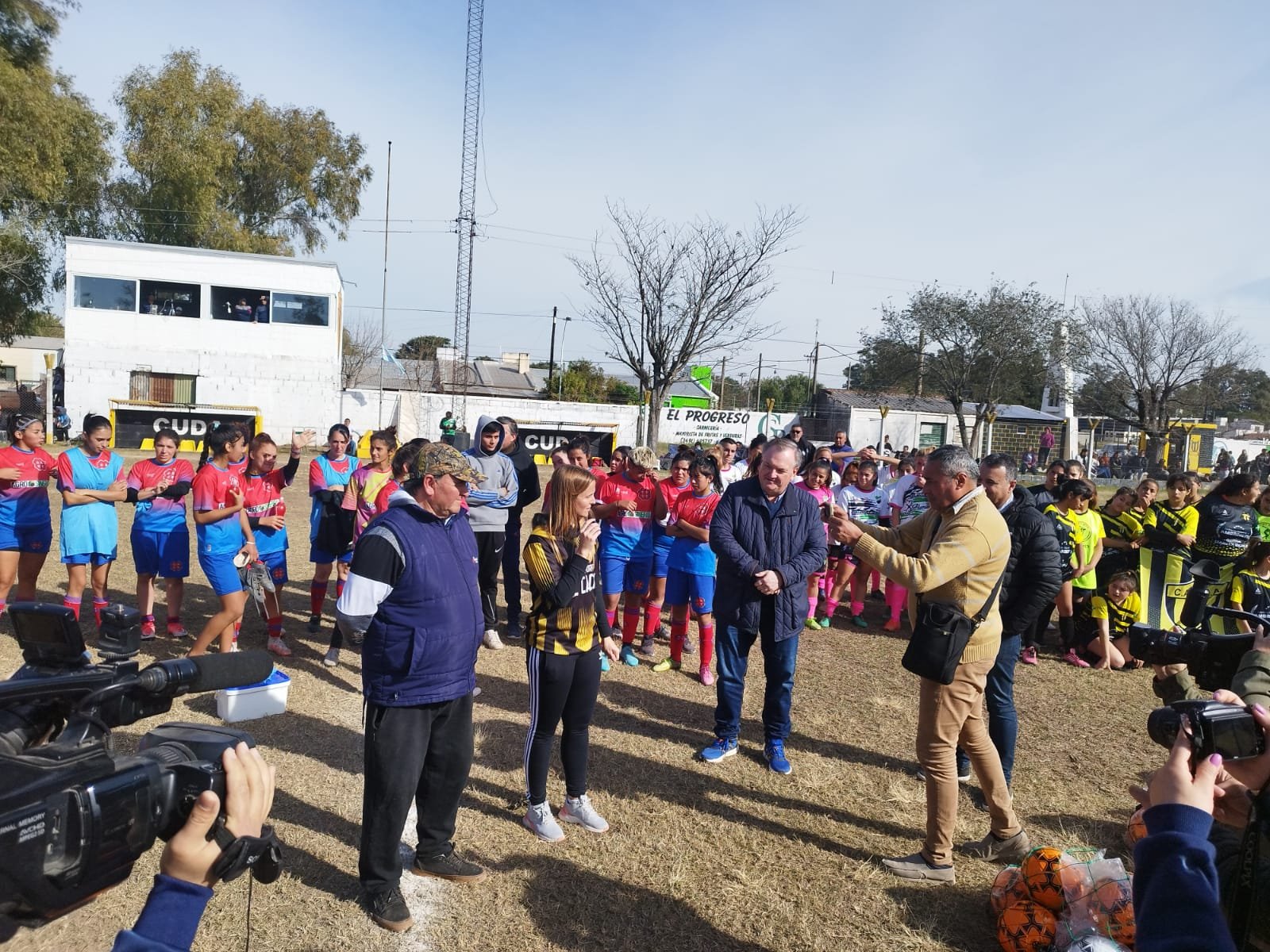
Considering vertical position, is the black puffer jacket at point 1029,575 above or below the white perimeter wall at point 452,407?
below

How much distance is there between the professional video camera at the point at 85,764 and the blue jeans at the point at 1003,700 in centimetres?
377

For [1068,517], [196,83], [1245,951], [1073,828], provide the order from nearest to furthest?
[1245,951]
[1073,828]
[1068,517]
[196,83]

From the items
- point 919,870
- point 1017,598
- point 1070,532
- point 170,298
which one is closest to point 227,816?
point 919,870

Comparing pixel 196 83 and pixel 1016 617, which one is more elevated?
pixel 196 83

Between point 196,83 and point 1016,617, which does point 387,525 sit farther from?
point 196,83

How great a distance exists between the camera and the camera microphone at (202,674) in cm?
150

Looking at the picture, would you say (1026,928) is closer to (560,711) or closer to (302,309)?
(560,711)

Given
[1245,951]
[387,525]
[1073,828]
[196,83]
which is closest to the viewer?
[1245,951]

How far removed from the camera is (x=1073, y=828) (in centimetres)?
420

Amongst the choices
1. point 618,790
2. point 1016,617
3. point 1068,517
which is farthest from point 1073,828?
point 1068,517

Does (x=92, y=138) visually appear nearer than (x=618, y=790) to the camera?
No

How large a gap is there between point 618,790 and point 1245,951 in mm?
3181

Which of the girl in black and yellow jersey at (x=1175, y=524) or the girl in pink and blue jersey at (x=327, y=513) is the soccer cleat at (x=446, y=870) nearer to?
the girl in pink and blue jersey at (x=327, y=513)

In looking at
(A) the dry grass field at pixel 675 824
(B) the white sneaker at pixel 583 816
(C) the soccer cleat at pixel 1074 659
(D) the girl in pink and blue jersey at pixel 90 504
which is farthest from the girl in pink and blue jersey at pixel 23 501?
(C) the soccer cleat at pixel 1074 659
